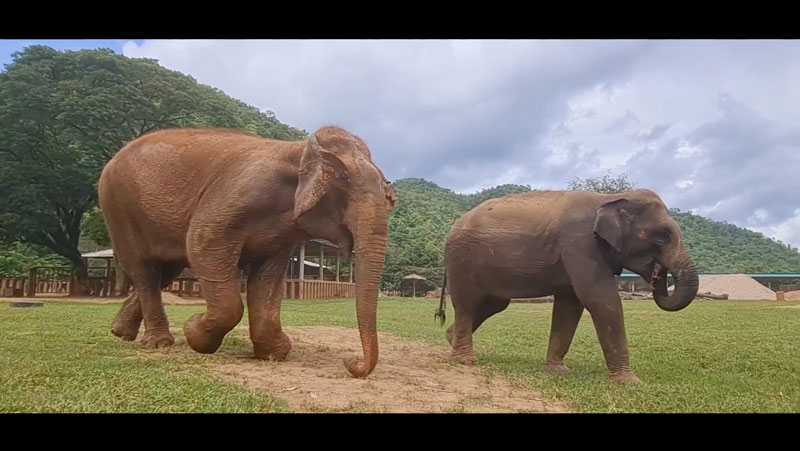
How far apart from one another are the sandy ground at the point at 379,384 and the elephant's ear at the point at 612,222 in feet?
6.07

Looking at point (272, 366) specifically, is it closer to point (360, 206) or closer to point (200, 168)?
point (360, 206)

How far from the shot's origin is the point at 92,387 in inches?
177

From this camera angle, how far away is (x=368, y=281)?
17.2 ft

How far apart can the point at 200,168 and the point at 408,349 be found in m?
3.93

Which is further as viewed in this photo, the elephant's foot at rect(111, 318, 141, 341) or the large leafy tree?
the large leafy tree

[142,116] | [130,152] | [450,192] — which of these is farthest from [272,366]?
[450,192]

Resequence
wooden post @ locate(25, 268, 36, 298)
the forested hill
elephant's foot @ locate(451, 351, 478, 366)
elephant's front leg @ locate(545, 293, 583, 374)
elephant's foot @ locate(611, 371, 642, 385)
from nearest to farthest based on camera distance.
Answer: elephant's foot @ locate(611, 371, 642, 385) < elephant's front leg @ locate(545, 293, 583, 374) < elephant's foot @ locate(451, 351, 478, 366) < wooden post @ locate(25, 268, 36, 298) < the forested hill

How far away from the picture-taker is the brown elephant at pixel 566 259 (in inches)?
252

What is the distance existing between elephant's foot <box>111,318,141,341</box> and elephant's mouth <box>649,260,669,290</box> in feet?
20.5

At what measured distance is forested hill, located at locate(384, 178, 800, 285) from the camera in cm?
4459

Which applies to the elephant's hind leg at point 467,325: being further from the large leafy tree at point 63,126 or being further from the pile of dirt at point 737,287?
the pile of dirt at point 737,287

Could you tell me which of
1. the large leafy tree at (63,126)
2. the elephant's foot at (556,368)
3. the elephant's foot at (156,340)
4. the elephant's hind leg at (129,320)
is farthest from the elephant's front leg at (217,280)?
the large leafy tree at (63,126)

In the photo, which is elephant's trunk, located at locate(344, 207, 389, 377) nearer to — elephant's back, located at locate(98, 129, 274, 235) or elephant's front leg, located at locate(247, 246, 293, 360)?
elephant's front leg, located at locate(247, 246, 293, 360)

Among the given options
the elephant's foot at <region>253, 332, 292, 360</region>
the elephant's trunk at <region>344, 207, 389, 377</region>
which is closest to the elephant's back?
the elephant's foot at <region>253, 332, 292, 360</region>
